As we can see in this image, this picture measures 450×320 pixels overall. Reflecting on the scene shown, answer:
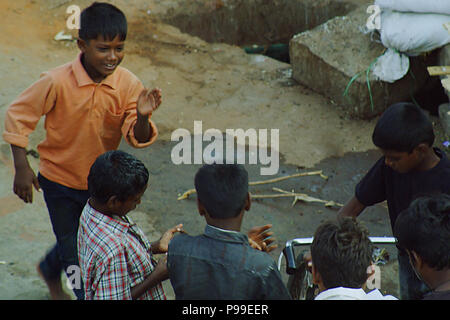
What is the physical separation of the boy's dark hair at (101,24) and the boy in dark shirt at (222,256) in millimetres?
961

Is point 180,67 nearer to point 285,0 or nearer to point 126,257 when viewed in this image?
point 285,0

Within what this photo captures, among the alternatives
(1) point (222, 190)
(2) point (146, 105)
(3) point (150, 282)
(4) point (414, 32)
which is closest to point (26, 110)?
(2) point (146, 105)

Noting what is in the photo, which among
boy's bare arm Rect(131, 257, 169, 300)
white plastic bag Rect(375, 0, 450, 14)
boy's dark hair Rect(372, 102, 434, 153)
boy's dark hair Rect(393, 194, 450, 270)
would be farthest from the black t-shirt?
white plastic bag Rect(375, 0, 450, 14)

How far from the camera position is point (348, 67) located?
5566mm

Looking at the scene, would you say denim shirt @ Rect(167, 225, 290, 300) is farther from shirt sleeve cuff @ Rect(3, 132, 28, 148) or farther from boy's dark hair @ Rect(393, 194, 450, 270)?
shirt sleeve cuff @ Rect(3, 132, 28, 148)

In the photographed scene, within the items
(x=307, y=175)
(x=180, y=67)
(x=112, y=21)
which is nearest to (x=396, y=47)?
(x=307, y=175)

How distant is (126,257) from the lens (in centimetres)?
213

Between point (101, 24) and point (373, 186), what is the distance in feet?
4.51

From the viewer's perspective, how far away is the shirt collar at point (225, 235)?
6.09 feet

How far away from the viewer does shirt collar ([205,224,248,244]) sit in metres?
1.86

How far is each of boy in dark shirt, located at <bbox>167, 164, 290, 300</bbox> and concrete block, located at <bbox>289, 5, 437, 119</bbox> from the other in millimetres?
3809

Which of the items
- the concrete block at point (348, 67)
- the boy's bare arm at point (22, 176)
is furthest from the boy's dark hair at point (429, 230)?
the concrete block at point (348, 67)

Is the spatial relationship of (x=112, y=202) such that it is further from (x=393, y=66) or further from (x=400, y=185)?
(x=393, y=66)

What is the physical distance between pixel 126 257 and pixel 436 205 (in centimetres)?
110
